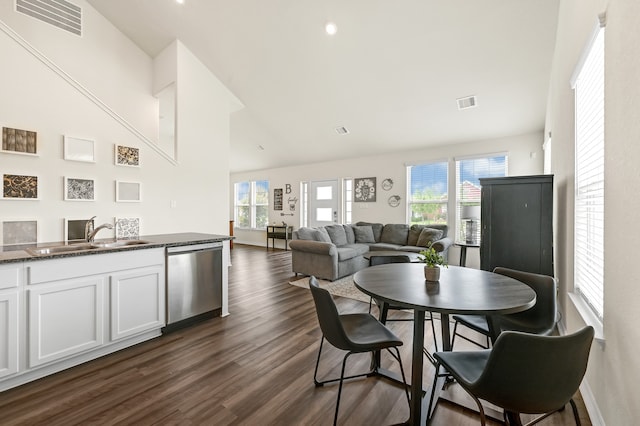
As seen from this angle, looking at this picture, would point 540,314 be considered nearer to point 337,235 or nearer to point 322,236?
point 322,236

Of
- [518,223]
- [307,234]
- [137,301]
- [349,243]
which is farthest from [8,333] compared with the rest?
[349,243]

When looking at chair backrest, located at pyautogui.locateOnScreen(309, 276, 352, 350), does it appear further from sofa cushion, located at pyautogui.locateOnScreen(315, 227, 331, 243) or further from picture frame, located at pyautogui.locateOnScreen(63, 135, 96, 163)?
picture frame, located at pyautogui.locateOnScreen(63, 135, 96, 163)

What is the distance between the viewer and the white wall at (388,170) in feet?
17.3

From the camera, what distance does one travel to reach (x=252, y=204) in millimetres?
9602

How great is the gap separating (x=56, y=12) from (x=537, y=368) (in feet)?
22.1

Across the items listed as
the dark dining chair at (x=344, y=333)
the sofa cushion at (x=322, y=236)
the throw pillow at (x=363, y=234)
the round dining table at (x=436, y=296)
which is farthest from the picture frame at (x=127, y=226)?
the throw pillow at (x=363, y=234)

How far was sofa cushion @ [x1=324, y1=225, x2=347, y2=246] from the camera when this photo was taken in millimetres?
5785

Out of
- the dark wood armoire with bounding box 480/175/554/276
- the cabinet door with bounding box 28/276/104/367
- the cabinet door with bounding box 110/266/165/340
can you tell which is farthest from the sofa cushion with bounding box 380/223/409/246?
the cabinet door with bounding box 28/276/104/367

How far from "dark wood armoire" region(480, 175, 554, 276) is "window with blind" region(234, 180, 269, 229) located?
7018 mm

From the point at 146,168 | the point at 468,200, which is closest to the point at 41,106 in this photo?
the point at 146,168

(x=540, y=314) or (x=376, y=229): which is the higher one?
(x=376, y=229)

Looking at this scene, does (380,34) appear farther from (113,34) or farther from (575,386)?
(113,34)

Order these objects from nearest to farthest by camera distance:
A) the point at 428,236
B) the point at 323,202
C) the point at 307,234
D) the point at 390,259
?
1. the point at 390,259
2. the point at 307,234
3. the point at 428,236
4. the point at 323,202

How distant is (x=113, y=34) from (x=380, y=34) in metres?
4.47
